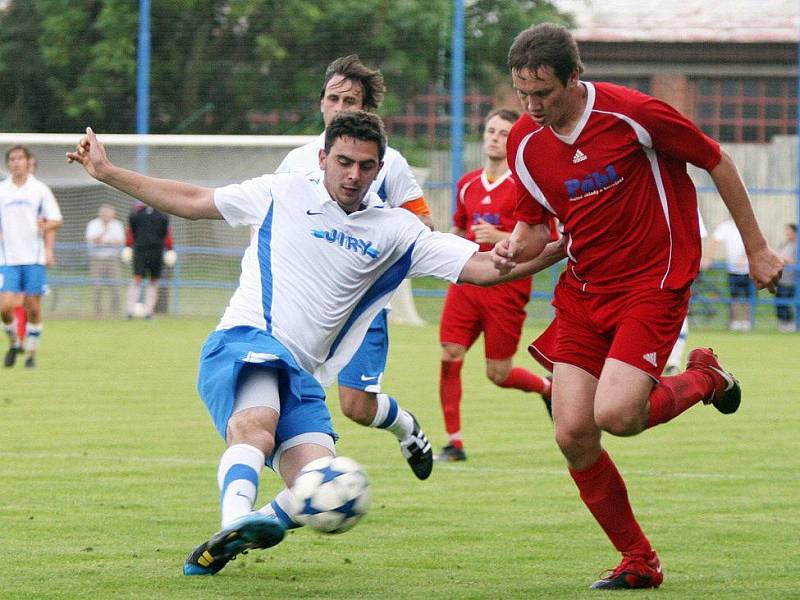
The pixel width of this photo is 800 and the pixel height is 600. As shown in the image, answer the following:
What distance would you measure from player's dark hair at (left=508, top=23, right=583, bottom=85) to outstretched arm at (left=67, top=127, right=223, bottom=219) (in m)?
1.28

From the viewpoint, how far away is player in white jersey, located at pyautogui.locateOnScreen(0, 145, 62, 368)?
1534 cm

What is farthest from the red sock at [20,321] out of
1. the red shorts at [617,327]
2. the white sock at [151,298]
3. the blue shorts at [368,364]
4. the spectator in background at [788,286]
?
the spectator in background at [788,286]

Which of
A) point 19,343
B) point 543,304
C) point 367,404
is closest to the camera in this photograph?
point 367,404

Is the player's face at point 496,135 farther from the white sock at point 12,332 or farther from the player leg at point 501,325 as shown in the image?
the white sock at point 12,332

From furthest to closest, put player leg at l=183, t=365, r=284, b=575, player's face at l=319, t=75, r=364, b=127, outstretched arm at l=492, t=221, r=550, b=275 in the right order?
player's face at l=319, t=75, r=364, b=127 < outstretched arm at l=492, t=221, r=550, b=275 < player leg at l=183, t=365, r=284, b=575

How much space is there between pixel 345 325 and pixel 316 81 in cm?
2103

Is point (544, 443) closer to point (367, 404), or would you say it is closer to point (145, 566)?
point (367, 404)

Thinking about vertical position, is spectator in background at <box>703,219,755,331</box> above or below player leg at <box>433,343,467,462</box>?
below

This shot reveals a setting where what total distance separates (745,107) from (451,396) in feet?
66.8

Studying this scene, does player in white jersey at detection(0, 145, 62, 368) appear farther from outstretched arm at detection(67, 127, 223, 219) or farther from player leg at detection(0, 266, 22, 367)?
outstretched arm at detection(67, 127, 223, 219)

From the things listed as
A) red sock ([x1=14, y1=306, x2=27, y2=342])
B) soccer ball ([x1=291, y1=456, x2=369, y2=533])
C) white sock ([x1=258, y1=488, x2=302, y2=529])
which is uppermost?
soccer ball ([x1=291, y1=456, x2=369, y2=533])

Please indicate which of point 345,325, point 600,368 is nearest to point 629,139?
point 600,368

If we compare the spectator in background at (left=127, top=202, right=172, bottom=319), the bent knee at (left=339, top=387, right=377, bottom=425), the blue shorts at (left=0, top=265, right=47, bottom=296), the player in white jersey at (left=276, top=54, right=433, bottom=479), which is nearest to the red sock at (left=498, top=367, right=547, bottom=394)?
the player in white jersey at (left=276, top=54, right=433, bottom=479)

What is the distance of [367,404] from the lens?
753 centimetres
